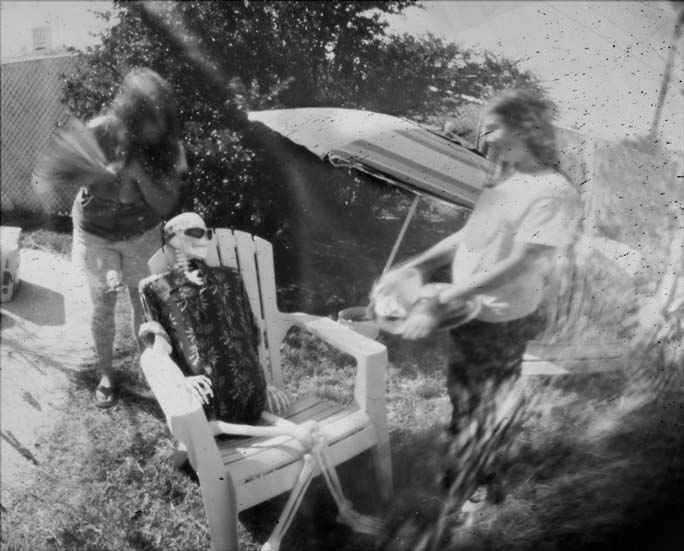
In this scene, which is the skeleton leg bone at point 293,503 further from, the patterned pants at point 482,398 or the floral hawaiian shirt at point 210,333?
the patterned pants at point 482,398

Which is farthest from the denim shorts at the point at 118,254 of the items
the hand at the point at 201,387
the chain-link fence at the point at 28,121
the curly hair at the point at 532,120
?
the curly hair at the point at 532,120

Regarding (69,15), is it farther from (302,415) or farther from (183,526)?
(183,526)

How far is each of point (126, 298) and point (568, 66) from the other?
1.23m

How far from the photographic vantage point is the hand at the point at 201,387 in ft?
4.11

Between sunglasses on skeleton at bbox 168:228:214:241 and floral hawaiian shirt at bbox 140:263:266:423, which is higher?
sunglasses on skeleton at bbox 168:228:214:241

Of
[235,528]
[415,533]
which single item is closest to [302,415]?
Result: [235,528]

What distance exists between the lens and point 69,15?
4.04 ft

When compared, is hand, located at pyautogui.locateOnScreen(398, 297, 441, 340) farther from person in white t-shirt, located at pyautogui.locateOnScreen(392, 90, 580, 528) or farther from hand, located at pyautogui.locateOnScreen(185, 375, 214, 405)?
hand, located at pyautogui.locateOnScreen(185, 375, 214, 405)

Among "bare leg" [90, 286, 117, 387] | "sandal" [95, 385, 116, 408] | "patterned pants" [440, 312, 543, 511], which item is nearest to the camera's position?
"patterned pants" [440, 312, 543, 511]

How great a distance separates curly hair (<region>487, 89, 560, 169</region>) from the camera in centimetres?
76

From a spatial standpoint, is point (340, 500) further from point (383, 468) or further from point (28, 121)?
point (28, 121)

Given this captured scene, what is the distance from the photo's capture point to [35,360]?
1794 mm

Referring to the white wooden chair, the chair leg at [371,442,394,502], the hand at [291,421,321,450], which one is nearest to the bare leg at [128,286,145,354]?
the white wooden chair

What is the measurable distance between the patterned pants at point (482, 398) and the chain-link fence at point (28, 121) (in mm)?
951
